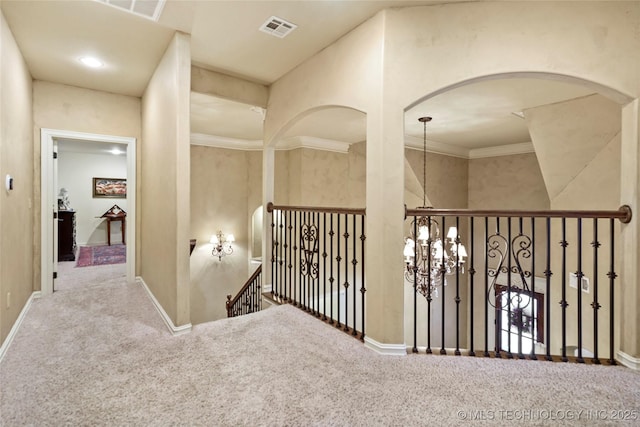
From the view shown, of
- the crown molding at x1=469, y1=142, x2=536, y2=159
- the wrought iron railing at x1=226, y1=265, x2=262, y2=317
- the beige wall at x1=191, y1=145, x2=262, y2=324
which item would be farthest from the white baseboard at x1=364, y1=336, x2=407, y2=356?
the crown molding at x1=469, y1=142, x2=536, y2=159

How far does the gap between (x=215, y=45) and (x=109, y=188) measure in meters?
7.25

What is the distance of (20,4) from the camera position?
90.4 inches

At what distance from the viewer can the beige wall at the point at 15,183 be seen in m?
2.34

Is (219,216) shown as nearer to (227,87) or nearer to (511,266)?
(227,87)

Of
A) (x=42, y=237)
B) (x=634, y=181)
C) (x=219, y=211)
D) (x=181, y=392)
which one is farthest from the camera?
(x=219, y=211)

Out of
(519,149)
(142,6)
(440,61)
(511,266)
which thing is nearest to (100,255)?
(142,6)

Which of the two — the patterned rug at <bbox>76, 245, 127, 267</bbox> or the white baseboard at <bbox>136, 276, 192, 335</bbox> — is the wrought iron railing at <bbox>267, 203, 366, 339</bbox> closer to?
the white baseboard at <bbox>136, 276, 192, 335</bbox>

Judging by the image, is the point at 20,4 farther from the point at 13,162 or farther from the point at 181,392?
the point at 181,392

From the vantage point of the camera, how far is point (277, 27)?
105 inches

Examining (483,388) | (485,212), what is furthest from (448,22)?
(483,388)

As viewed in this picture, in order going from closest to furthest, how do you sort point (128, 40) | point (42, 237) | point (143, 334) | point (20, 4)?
point (20, 4)
point (143, 334)
point (128, 40)
point (42, 237)

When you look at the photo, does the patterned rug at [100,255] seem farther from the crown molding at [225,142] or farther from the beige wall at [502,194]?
the beige wall at [502,194]

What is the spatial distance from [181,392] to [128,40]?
295cm

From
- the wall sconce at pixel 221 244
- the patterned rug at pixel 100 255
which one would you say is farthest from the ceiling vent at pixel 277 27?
the patterned rug at pixel 100 255
